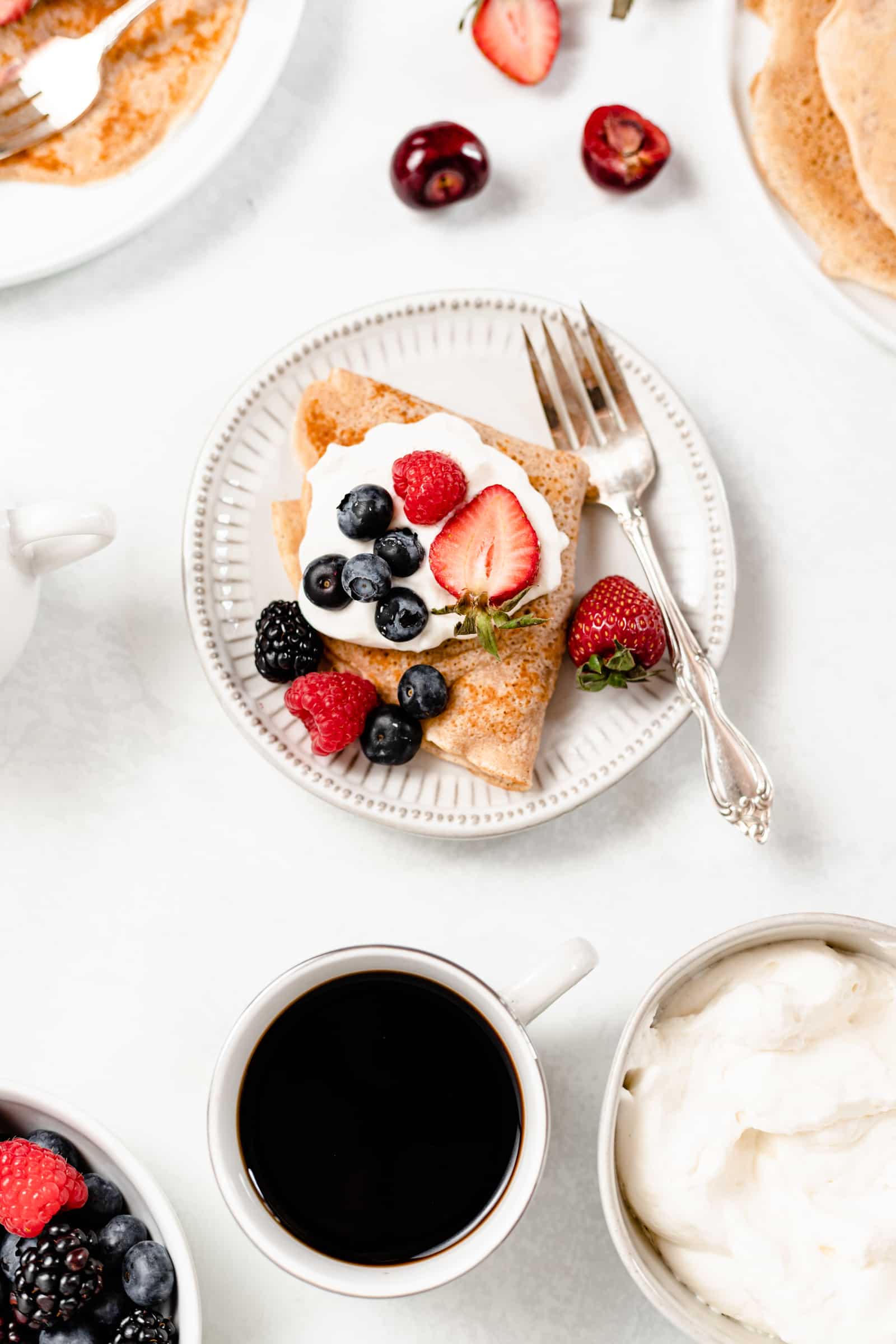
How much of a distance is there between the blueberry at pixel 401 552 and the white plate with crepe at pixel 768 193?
2.21 feet

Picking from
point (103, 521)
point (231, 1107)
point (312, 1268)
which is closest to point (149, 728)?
point (103, 521)

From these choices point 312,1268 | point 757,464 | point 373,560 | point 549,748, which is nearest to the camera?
point 312,1268

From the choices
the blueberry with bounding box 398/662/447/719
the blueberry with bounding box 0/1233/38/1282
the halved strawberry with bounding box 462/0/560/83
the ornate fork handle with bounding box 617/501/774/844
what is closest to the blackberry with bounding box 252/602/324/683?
the blueberry with bounding box 398/662/447/719

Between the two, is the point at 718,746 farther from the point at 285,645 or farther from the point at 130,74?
the point at 130,74

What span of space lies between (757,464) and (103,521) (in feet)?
2.91

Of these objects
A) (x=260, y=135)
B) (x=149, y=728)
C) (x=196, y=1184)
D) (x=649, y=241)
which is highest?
(x=260, y=135)

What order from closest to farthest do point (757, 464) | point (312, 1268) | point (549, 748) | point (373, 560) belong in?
point (312, 1268), point (373, 560), point (549, 748), point (757, 464)

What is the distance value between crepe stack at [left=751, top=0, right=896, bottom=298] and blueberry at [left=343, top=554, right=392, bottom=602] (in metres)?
0.75

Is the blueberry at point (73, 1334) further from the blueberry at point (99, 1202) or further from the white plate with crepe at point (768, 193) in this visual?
the white plate with crepe at point (768, 193)

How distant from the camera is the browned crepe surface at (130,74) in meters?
1.56

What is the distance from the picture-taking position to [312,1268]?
1.24 m

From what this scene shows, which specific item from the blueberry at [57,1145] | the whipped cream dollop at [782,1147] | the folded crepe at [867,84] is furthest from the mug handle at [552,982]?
the folded crepe at [867,84]

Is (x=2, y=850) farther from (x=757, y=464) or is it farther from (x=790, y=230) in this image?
(x=790, y=230)

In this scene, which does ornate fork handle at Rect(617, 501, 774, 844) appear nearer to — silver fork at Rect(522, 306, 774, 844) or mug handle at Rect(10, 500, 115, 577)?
silver fork at Rect(522, 306, 774, 844)
